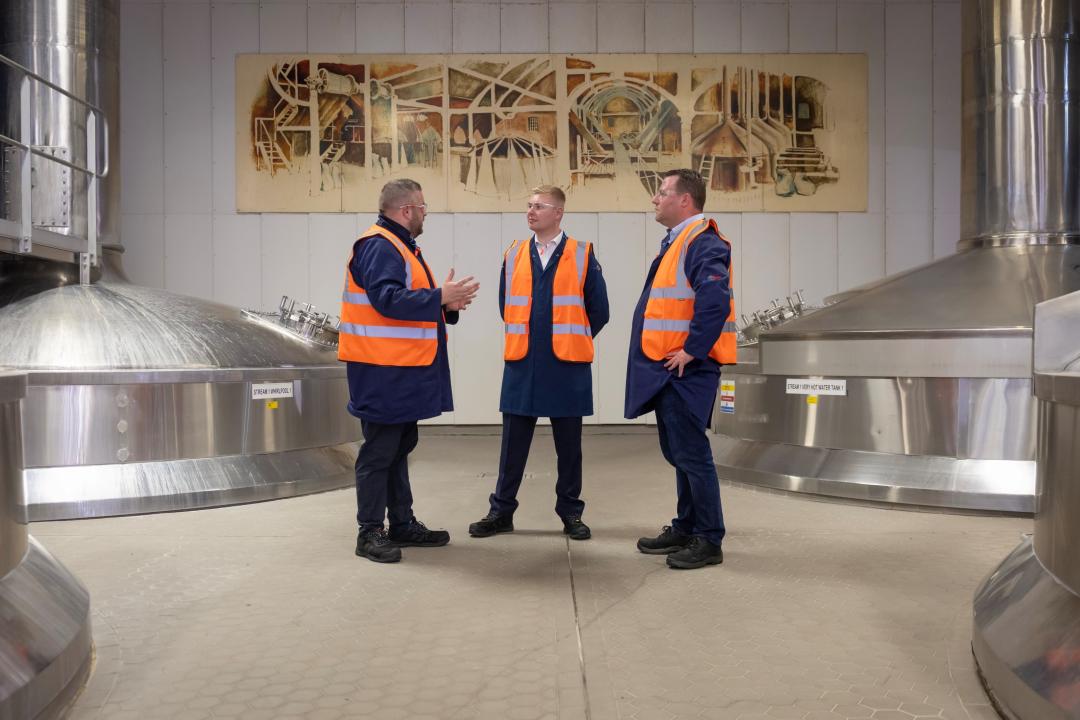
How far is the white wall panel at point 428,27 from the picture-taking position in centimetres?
903

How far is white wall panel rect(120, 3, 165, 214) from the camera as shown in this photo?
29.6 ft

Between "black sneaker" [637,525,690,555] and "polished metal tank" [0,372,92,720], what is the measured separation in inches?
85.6

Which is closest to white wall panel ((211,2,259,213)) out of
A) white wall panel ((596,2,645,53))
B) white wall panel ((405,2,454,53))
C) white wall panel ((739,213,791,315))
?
white wall panel ((405,2,454,53))

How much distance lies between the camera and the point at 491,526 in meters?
4.24

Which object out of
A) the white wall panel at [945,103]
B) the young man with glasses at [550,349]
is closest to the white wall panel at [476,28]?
the white wall panel at [945,103]

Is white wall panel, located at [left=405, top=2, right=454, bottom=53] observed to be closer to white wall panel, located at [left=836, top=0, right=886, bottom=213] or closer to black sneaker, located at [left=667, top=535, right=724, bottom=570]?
white wall panel, located at [left=836, top=0, right=886, bottom=213]

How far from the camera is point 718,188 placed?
9.09 m

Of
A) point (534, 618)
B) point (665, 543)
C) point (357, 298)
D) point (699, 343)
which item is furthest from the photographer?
point (665, 543)

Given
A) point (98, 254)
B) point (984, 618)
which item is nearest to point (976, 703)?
point (984, 618)

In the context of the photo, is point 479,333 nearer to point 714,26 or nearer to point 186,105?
point 186,105

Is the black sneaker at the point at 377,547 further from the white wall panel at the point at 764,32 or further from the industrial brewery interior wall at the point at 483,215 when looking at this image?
the white wall panel at the point at 764,32

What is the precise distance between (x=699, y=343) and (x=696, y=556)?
0.85 metres

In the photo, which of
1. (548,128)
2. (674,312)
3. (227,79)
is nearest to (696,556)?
(674,312)

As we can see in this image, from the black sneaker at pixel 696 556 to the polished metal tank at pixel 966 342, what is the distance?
5.62 ft
